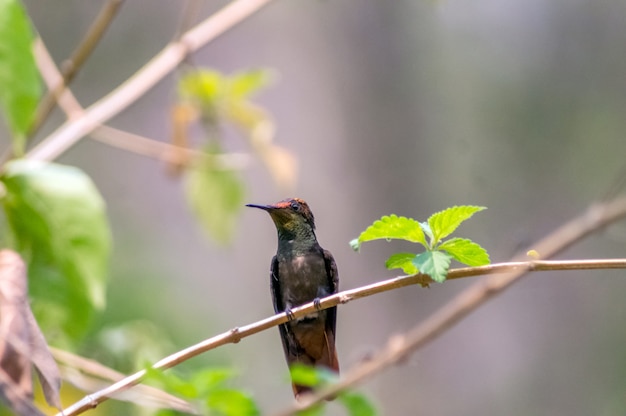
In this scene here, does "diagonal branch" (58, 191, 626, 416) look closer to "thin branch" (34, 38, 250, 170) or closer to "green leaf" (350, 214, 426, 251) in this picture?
"green leaf" (350, 214, 426, 251)

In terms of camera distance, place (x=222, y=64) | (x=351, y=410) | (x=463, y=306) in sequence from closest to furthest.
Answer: (x=351, y=410) → (x=463, y=306) → (x=222, y=64)

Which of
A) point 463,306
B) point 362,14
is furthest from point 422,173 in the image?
point 463,306

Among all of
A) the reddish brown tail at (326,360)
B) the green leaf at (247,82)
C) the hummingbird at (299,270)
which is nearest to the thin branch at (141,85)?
the green leaf at (247,82)

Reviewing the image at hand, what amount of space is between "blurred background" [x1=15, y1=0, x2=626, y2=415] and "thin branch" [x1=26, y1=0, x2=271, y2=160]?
1.71 meters

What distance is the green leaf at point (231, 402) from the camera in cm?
94

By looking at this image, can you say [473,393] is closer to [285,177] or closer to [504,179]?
[504,179]

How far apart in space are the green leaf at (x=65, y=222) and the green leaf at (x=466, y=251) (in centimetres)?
68

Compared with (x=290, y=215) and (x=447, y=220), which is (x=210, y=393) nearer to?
(x=447, y=220)

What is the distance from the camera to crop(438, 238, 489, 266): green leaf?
3.28 ft

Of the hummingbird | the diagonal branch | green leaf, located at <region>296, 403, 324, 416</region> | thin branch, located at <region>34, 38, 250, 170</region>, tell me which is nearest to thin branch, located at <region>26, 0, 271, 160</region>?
thin branch, located at <region>34, 38, 250, 170</region>

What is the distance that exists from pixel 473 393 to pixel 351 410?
3194mm

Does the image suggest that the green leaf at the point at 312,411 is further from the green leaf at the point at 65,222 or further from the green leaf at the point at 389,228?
the green leaf at the point at 65,222

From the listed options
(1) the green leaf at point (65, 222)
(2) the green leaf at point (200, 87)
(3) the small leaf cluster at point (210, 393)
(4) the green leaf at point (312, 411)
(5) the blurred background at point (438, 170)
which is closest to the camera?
(3) the small leaf cluster at point (210, 393)

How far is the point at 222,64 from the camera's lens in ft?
14.9
